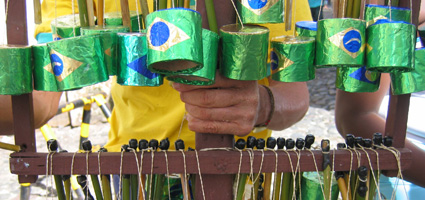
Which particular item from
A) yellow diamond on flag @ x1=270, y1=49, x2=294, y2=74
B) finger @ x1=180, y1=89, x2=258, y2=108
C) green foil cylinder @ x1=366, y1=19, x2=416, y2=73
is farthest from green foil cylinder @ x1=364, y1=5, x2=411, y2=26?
finger @ x1=180, y1=89, x2=258, y2=108

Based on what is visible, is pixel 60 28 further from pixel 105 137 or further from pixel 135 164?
pixel 105 137

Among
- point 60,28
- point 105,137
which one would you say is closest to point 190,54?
point 60,28

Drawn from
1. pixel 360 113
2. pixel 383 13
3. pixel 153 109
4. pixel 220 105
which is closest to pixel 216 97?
pixel 220 105

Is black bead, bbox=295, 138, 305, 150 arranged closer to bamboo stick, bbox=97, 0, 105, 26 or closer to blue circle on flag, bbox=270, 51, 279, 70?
blue circle on flag, bbox=270, 51, 279, 70

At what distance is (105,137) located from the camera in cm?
391

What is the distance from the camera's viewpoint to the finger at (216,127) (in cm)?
74

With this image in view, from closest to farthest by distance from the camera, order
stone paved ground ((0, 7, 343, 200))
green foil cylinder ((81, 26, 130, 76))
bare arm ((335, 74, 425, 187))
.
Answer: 1. green foil cylinder ((81, 26, 130, 76))
2. bare arm ((335, 74, 425, 187))
3. stone paved ground ((0, 7, 343, 200))

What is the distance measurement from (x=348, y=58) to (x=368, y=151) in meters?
0.22

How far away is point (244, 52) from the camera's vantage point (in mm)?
648

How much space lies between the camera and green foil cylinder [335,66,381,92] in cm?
77

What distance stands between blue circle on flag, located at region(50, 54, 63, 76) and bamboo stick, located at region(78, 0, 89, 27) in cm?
12

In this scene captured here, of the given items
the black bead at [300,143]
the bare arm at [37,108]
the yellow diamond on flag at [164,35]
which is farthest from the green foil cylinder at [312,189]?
the bare arm at [37,108]

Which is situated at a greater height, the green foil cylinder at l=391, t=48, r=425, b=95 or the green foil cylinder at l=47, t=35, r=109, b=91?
the green foil cylinder at l=47, t=35, r=109, b=91

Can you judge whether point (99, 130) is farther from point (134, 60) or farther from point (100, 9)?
point (134, 60)
